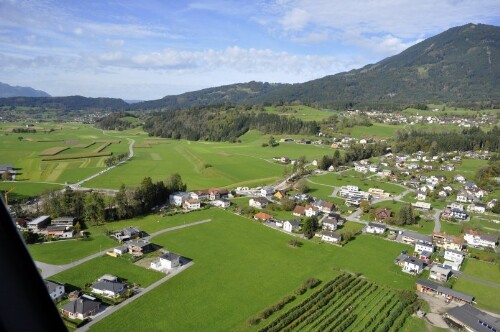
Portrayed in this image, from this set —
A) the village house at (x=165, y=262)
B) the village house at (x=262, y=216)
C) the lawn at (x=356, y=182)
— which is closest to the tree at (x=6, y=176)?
the village house at (x=165, y=262)

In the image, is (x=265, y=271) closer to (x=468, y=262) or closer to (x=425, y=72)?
(x=468, y=262)

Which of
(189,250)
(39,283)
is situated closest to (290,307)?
(189,250)

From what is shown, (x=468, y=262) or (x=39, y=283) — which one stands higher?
(x=39, y=283)

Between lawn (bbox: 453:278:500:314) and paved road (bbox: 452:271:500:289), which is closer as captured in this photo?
lawn (bbox: 453:278:500:314)

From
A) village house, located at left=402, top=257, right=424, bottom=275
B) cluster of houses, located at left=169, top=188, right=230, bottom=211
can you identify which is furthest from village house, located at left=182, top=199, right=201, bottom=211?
village house, located at left=402, top=257, right=424, bottom=275

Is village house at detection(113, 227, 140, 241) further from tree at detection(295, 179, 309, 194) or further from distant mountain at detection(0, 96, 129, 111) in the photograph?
distant mountain at detection(0, 96, 129, 111)

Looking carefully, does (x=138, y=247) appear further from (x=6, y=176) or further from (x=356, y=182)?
(x=356, y=182)
